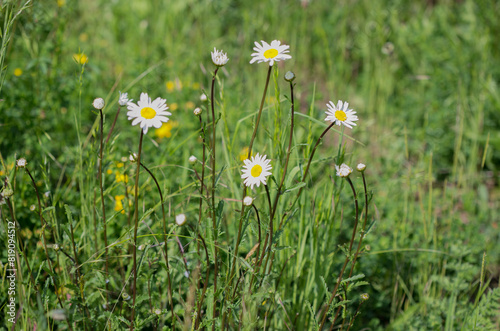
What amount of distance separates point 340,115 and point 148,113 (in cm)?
53

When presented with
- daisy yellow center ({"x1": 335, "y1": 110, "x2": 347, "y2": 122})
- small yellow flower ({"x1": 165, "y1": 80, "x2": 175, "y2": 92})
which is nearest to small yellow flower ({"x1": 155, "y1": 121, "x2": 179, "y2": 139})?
small yellow flower ({"x1": 165, "y1": 80, "x2": 175, "y2": 92})

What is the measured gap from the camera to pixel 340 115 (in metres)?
1.21

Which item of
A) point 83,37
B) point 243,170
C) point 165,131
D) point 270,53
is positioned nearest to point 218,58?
point 270,53

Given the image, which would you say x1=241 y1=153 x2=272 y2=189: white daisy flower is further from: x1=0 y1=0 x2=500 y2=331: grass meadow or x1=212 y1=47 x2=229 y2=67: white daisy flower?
x1=212 y1=47 x2=229 y2=67: white daisy flower

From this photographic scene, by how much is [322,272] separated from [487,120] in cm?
182

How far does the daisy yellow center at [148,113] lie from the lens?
3.62 ft

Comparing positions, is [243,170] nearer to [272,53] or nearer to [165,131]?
[272,53]

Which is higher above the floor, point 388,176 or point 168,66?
point 168,66

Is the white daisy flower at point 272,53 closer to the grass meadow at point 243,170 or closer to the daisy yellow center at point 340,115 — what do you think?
the grass meadow at point 243,170

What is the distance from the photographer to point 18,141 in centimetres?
226

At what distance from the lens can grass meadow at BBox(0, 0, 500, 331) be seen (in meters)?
1.33

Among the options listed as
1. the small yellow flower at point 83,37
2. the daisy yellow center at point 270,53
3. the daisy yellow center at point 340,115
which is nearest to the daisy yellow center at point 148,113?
the daisy yellow center at point 270,53

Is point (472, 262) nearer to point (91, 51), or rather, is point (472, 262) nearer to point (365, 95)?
point (365, 95)

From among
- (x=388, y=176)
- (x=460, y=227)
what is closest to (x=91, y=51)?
(x=388, y=176)
